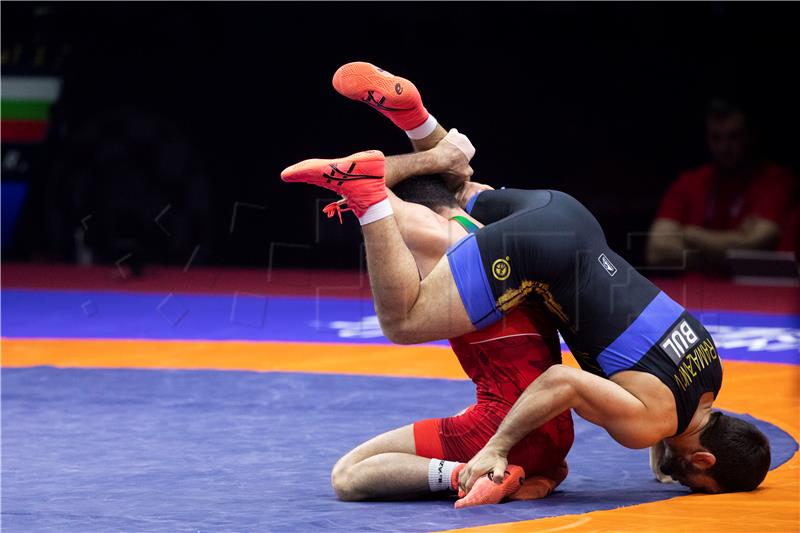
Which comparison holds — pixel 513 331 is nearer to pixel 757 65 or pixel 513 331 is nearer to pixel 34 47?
pixel 757 65

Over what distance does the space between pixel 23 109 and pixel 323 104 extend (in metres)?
3.64

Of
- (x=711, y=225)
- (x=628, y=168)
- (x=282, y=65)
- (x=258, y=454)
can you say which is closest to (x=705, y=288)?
(x=711, y=225)

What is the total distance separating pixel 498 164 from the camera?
12211 mm

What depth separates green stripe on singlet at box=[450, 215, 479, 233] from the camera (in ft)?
15.5

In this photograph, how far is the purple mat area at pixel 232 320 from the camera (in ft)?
28.0

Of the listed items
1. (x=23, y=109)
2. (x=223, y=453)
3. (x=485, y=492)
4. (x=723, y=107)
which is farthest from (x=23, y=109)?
(x=485, y=492)

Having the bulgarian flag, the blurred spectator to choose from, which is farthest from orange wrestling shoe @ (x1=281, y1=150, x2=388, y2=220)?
the bulgarian flag

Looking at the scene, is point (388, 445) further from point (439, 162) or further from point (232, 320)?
point (232, 320)

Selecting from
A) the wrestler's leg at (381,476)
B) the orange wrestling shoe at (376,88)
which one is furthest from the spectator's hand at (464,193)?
the wrestler's leg at (381,476)

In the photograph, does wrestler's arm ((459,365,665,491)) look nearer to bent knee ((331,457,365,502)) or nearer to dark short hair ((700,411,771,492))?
dark short hair ((700,411,771,492))

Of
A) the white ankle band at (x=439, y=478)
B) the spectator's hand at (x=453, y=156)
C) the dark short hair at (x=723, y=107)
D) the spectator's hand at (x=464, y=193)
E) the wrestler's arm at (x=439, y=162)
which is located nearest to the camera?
the white ankle band at (x=439, y=478)

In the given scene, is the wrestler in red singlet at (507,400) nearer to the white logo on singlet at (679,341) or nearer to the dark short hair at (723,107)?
the white logo on singlet at (679,341)

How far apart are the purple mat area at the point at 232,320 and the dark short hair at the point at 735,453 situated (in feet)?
11.0

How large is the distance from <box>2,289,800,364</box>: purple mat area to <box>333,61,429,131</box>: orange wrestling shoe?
3.78 metres
